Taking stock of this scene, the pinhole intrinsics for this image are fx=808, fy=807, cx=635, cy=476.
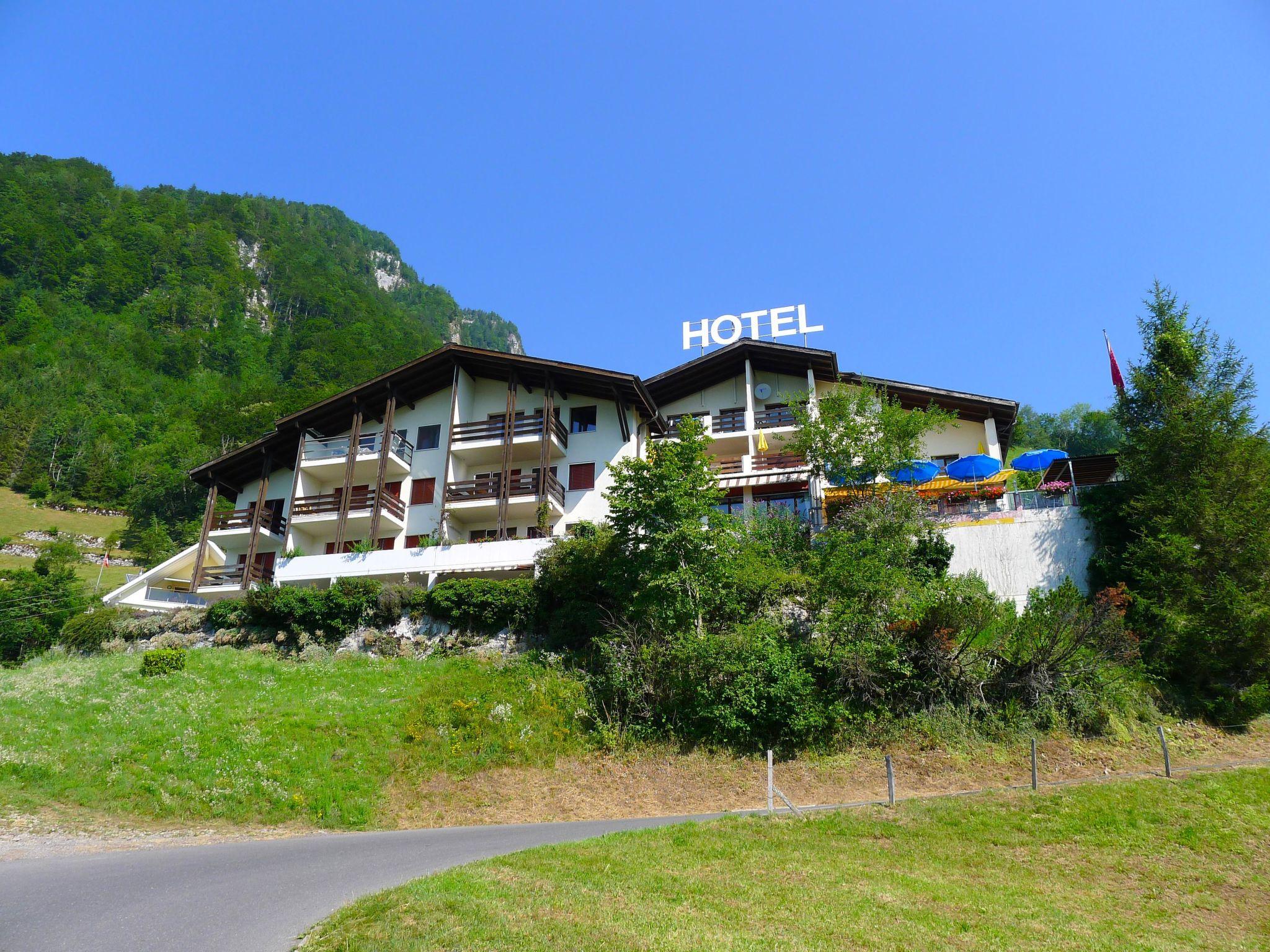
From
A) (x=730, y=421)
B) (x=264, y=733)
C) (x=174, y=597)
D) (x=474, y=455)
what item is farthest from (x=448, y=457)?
(x=264, y=733)

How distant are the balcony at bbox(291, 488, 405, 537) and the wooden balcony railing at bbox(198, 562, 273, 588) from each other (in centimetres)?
269

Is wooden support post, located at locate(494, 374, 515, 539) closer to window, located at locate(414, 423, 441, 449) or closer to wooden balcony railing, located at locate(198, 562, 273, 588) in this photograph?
window, located at locate(414, 423, 441, 449)

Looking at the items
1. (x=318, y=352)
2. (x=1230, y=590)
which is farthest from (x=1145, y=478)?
(x=318, y=352)

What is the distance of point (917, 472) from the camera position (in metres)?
31.0

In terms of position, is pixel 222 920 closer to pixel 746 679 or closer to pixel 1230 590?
pixel 746 679

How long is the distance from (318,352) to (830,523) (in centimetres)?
10295

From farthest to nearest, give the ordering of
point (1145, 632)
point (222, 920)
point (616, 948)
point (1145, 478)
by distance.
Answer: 1. point (1145, 478)
2. point (1145, 632)
3. point (222, 920)
4. point (616, 948)

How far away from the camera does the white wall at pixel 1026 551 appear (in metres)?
27.4

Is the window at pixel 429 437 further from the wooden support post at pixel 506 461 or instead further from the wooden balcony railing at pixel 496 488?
the wooden support post at pixel 506 461

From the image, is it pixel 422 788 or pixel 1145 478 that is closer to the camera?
pixel 422 788

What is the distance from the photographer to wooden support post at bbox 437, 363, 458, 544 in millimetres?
35094

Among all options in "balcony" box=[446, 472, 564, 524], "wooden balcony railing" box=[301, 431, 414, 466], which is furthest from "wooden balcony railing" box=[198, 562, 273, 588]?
"balcony" box=[446, 472, 564, 524]

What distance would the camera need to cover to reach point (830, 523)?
2850 cm

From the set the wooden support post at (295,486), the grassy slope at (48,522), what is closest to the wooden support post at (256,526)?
the wooden support post at (295,486)
